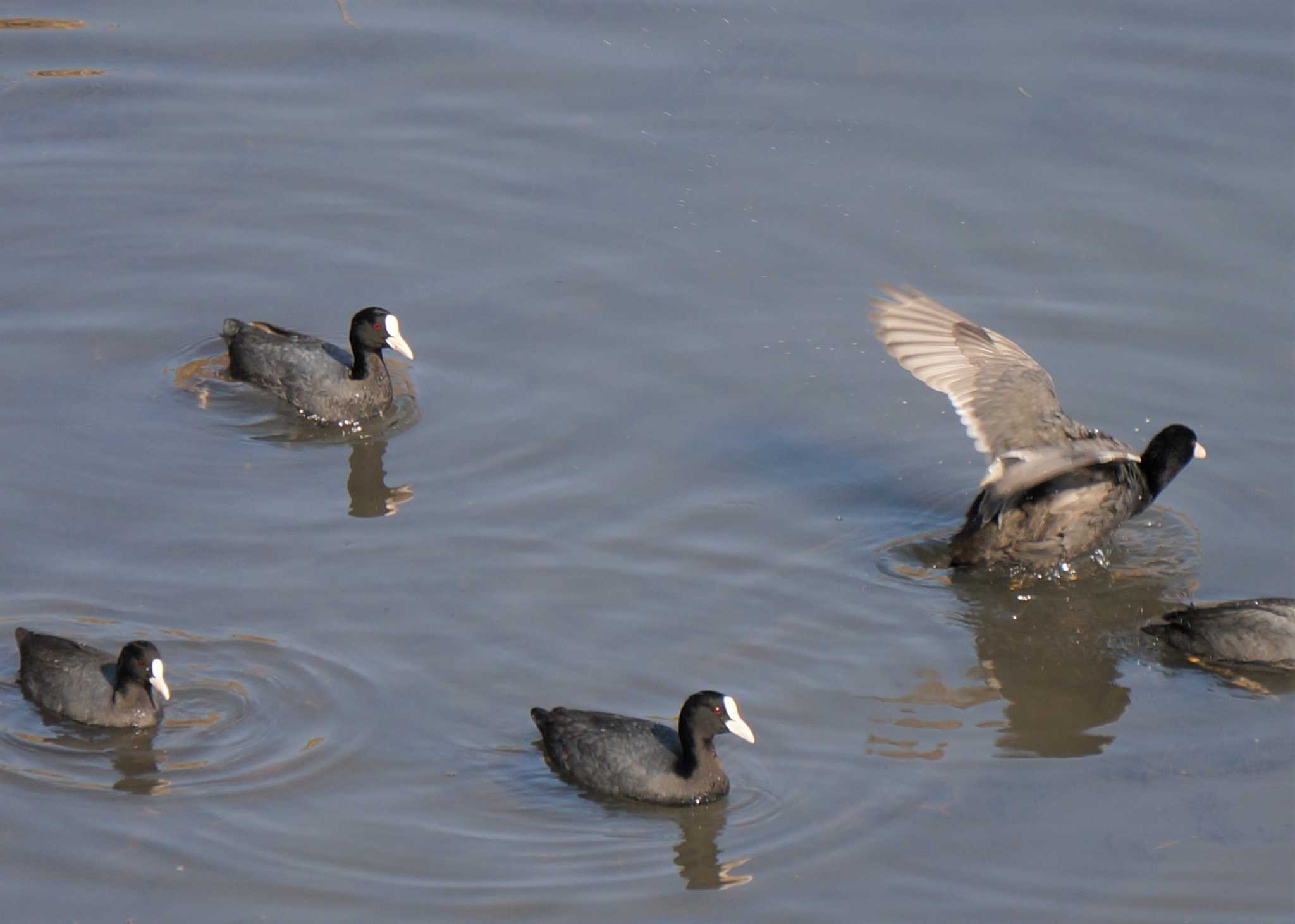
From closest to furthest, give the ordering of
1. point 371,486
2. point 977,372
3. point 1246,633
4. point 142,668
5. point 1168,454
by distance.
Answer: point 142,668 → point 1246,633 → point 1168,454 → point 977,372 → point 371,486

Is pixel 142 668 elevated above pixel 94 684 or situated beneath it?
elevated above

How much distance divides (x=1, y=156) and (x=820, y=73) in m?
5.58

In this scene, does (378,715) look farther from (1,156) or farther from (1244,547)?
(1,156)

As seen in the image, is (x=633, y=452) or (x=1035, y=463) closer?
(x=1035, y=463)

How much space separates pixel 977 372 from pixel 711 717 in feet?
9.74

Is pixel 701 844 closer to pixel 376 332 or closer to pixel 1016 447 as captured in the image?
pixel 1016 447

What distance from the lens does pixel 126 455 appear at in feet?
31.9

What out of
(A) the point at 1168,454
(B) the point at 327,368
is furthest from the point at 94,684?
(A) the point at 1168,454

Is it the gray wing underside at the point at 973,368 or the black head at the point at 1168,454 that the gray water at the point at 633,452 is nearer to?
the black head at the point at 1168,454

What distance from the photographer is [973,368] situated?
9609 mm

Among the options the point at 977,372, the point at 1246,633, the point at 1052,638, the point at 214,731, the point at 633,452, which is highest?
the point at 977,372

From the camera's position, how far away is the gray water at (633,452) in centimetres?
719

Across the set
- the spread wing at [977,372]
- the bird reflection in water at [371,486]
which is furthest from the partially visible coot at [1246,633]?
the bird reflection in water at [371,486]

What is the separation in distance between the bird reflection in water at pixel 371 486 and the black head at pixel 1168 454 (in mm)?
3687
